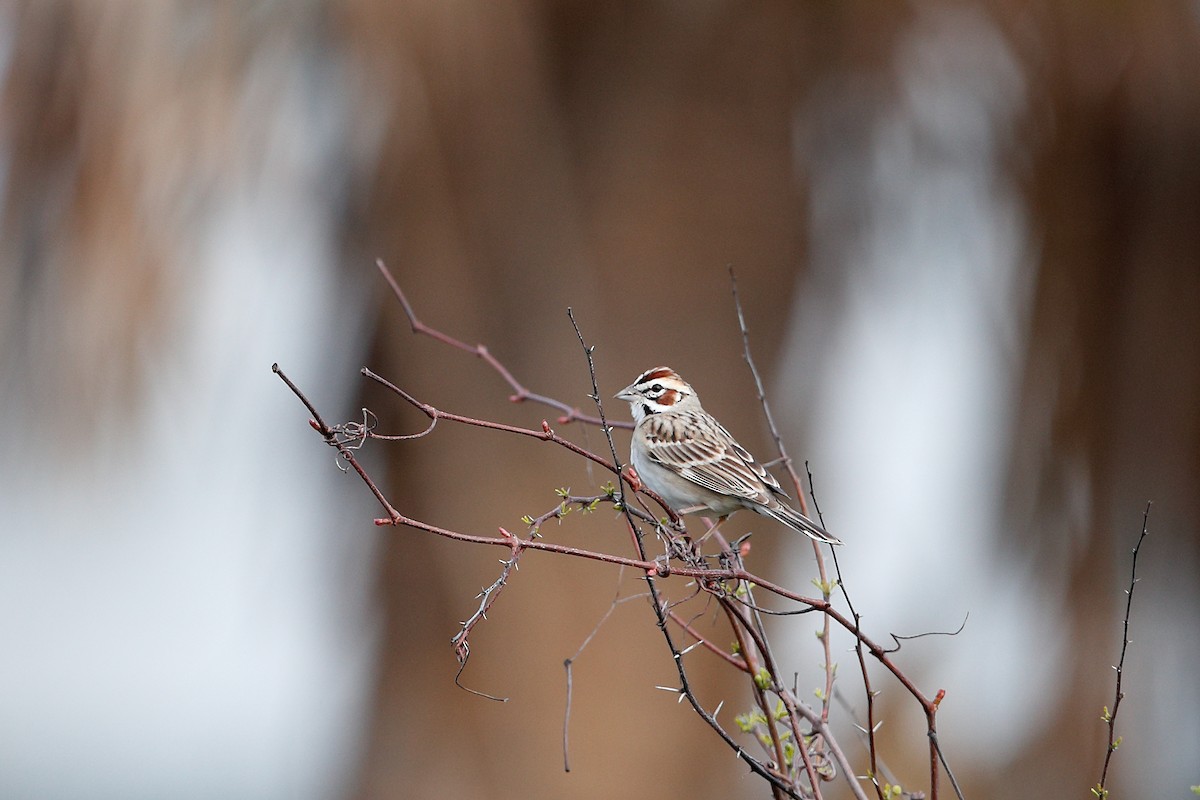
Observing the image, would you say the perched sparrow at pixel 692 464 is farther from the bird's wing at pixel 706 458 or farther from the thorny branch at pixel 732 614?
the thorny branch at pixel 732 614

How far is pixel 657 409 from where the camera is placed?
10.0 feet

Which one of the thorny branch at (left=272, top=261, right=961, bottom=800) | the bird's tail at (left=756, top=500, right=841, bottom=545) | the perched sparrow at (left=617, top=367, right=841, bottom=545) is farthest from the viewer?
the perched sparrow at (left=617, top=367, right=841, bottom=545)

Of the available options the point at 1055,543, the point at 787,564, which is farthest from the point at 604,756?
the point at 1055,543

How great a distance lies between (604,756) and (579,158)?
255 cm

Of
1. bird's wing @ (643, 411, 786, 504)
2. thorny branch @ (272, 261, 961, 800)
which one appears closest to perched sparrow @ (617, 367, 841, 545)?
bird's wing @ (643, 411, 786, 504)

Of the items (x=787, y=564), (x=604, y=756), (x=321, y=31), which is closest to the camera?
(x=321, y=31)

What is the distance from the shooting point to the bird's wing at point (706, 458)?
100 inches

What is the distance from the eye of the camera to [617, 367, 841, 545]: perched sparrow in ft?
8.30

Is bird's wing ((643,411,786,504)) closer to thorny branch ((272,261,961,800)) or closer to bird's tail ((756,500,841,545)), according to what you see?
bird's tail ((756,500,841,545))

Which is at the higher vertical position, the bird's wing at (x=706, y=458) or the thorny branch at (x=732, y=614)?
the bird's wing at (x=706, y=458)

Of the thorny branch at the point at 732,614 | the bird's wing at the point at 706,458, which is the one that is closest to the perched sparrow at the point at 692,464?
the bird's wing at the point at 706,458

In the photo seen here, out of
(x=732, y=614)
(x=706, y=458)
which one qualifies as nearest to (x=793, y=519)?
(x=706, y=458)

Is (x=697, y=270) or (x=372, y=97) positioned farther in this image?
(x=697, y=270)

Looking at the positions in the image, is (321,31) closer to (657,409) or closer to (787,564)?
(657,409)
